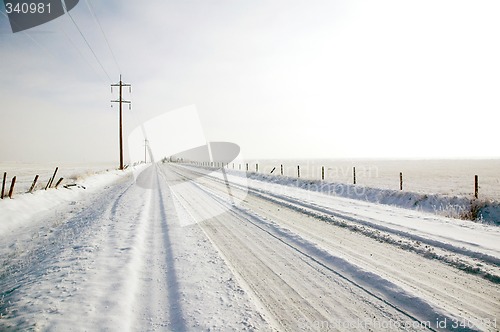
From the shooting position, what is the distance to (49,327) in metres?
3.43

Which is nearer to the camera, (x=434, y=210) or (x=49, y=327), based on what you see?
(x=49, y=327)

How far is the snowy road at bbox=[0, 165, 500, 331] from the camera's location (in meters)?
3.73

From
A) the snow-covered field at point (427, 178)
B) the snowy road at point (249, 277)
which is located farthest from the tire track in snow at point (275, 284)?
the snow-covered field at point (427, 178)

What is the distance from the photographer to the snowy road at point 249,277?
147 inches

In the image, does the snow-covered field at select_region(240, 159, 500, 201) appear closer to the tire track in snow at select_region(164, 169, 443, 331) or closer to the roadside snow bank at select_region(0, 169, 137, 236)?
the tire track in snow at select_region(164, 169, 443, 331)

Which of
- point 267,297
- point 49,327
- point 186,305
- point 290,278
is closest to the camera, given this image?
point 49,327

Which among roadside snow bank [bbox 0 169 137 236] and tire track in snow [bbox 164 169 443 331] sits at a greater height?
roadside snow bank [bbox 0 169 137 236]

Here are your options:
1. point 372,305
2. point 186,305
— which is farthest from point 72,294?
point 372,305

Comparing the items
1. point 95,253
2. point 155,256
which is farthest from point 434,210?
point 95,253

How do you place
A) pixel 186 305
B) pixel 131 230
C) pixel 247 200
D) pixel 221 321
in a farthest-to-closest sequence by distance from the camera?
pixel 247 200 → pixel 131 230 → pixel 186 305 → pixel 221 321

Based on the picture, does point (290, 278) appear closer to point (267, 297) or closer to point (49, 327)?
point (267, 297)

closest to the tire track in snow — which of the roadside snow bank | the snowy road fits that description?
the snowy road

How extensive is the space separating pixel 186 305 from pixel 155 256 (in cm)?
243

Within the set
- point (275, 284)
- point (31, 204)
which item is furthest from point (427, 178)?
point (31, 204)
